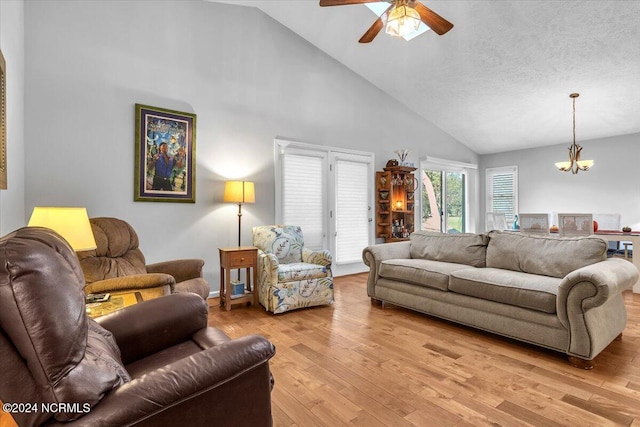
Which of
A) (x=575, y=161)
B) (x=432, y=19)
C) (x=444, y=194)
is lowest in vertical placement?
(x=444, y=194)

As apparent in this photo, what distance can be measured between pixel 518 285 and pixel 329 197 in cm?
304

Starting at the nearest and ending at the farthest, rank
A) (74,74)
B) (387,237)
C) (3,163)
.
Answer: (3,163) → (74,74) → (387,237)

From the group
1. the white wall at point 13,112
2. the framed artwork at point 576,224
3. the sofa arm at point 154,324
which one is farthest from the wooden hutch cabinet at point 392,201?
the white wall at point 13,112

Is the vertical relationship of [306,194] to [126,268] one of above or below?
above

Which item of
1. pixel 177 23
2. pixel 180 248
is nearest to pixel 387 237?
pixel 180 248

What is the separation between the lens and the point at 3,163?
1.98 m

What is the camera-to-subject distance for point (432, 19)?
258 centimetres

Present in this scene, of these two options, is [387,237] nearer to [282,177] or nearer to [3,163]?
[282,177]

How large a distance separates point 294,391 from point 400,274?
1.86 meters

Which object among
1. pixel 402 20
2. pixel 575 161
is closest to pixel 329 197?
pixel 402 20

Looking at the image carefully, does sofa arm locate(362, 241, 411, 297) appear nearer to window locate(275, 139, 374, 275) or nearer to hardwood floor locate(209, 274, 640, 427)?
hardwood floor locate(209, 274, 640, 427)

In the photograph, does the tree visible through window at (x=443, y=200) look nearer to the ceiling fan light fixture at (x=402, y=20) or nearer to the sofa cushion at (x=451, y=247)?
the sofa cushion at (x=451, y=247)

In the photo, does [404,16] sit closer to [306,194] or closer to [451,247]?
[451,247]

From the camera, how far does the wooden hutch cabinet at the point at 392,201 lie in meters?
5.81
